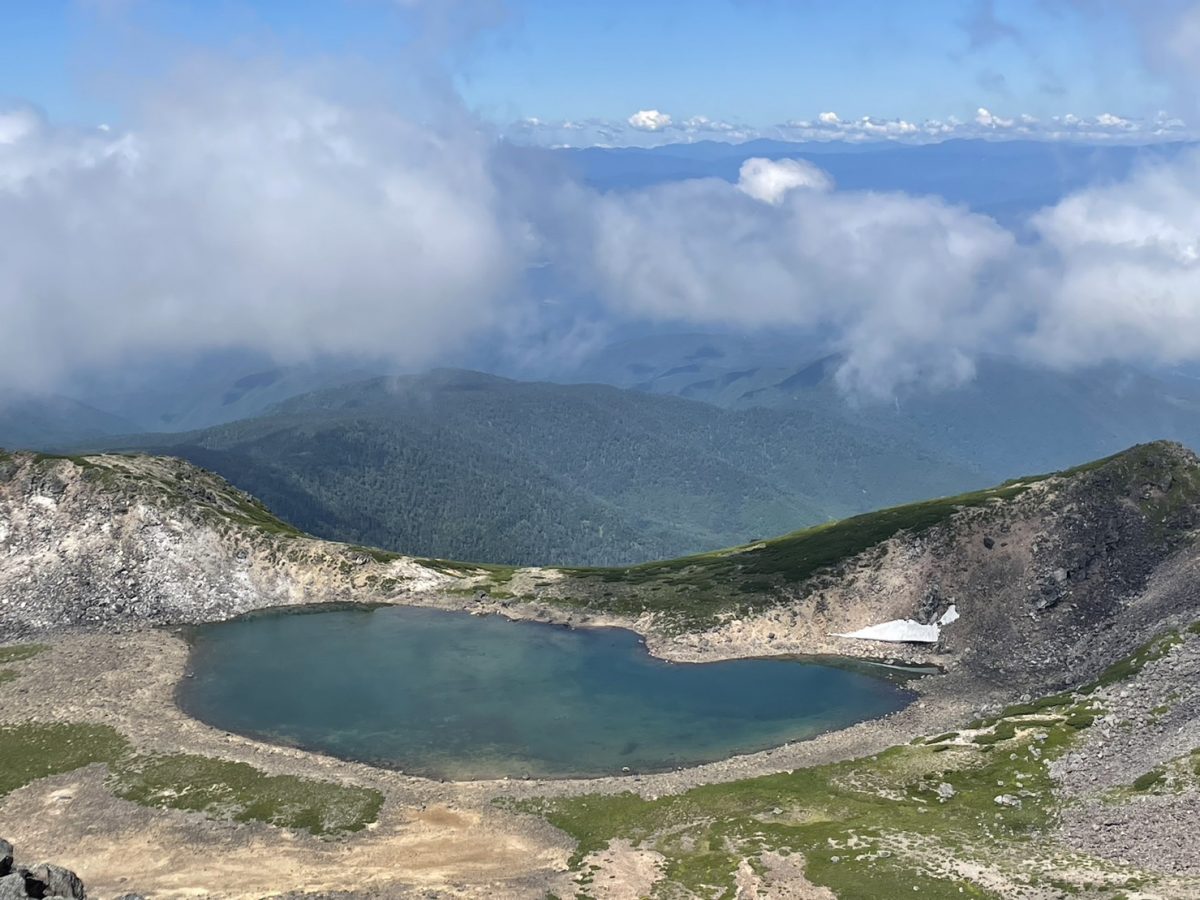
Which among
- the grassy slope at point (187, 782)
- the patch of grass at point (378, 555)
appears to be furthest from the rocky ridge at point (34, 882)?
the patch of grass at point (378, 555)

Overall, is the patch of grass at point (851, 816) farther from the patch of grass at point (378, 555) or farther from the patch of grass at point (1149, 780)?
the patch of grass at point (378, 555)

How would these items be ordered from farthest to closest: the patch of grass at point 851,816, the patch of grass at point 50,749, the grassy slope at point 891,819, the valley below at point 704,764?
the patch of grass at point 50,749, the valley below at point 704,764, the patch of grass at point 851,816, the grassy slope at point 891,819

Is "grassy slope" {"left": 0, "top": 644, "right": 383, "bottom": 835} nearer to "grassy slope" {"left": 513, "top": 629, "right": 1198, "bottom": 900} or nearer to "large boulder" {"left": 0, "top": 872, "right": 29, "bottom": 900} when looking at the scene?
"grassy slope" {"left": 513, "top": 629, "right": 1198, "bottom": 900}

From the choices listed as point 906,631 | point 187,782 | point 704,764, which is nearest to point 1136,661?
point 906,631

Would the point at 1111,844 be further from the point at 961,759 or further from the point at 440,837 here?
the point at 440,837

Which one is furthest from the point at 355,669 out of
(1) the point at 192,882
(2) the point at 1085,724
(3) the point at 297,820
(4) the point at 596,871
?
(2) the point at 1085,724

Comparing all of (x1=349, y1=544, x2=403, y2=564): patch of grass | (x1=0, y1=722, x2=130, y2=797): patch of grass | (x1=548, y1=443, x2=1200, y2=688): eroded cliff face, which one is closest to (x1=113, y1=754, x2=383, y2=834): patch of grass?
(x1=0, y1=722, x2=130, y2=797): patch of grass
